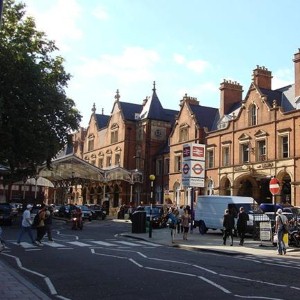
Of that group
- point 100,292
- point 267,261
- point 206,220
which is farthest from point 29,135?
point 100,292

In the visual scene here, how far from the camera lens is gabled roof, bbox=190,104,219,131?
56.8 metres

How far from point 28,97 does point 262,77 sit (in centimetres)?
2520

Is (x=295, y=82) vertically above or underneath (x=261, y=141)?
above

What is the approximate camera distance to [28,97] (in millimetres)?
35062

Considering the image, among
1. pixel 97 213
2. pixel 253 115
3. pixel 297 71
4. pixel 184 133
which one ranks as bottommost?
pixel 97 213

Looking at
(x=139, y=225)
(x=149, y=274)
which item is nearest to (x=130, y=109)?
(x=139, y=225)

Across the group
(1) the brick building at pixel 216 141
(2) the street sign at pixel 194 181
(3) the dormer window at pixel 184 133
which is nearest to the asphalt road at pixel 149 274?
(2) the street sign at pixel 194 181

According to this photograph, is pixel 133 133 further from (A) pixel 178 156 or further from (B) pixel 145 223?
(B) pixel 145 223

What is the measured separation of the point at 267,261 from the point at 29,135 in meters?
22.5

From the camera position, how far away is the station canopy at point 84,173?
56875 millimetres

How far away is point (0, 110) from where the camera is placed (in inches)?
Result: 1172

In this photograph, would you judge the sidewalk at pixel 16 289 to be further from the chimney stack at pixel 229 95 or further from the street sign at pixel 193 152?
the chimney stack at pixel 229 95

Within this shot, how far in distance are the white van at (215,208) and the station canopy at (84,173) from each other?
26.8 meters

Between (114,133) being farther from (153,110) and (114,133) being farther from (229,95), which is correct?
(229,95)
